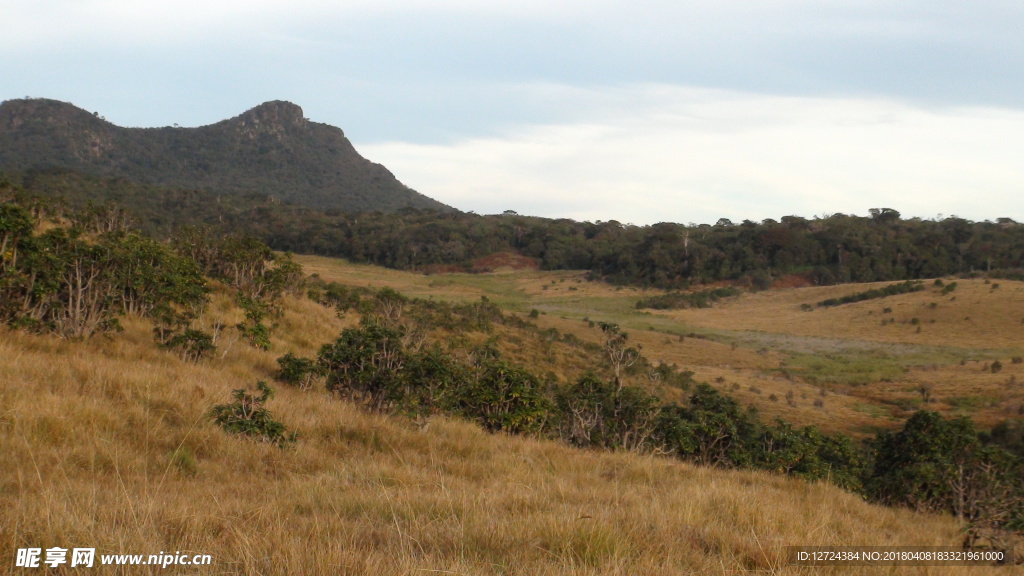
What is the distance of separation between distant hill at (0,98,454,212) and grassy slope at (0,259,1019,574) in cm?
11075

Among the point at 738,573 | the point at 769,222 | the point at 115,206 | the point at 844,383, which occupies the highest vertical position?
the point at 769,222

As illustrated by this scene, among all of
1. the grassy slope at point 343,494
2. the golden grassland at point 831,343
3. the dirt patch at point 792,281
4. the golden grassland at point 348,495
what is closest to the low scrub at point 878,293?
the golden grassland at point 831,343

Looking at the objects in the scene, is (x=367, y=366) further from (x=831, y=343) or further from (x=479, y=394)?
(x=831, y=343)

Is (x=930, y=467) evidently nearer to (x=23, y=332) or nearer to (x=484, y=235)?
(x=23, y=332)

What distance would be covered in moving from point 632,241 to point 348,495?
6840 centimetres

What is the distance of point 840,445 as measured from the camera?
973 cm

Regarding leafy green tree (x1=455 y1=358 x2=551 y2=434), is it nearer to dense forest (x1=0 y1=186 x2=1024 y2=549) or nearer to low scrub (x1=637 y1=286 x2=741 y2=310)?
dense forest (x1=0 y1=186 x2=1024 y2=549)

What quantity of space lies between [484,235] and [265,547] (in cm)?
7591

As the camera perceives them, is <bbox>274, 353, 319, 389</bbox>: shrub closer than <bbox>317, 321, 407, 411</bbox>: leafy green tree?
No

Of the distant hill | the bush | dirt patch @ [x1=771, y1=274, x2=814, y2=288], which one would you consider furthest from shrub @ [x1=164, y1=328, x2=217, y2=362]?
the distant hill

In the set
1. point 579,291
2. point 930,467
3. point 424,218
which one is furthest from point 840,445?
point 424,218

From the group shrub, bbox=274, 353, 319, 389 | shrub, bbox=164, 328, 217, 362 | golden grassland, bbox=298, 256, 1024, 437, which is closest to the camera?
shrub, bbox=164, 328, 217, 362

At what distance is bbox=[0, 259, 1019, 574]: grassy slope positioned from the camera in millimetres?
2775

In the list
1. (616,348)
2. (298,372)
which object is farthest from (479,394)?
(616,348)
